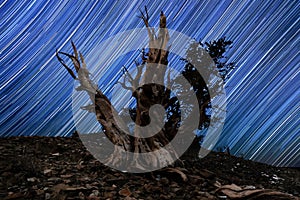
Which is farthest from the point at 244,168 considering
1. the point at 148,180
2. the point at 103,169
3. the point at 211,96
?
the point at 103,169

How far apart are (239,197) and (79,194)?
3.92m

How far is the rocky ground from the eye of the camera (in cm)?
623

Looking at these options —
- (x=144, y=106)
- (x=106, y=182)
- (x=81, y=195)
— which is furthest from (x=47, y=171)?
(x=144, y=106)

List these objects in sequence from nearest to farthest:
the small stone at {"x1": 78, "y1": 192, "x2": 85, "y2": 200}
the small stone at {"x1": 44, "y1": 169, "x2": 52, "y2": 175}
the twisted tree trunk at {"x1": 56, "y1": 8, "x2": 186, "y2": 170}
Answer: the small stone at {"x1": 78, "y1": 192, "x2": 85, "y2": 200}
the small stone at {"x1": 44, "y1": 169, "x2": 52, "y2": 175}
the twisted tree trunk at {"x1": 56, "y1": 8, "x2": 186, "y2": 170}

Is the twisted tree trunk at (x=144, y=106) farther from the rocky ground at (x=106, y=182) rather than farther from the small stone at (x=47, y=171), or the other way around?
the small stone at (x=47, y=171)

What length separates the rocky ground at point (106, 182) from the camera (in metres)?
6.23

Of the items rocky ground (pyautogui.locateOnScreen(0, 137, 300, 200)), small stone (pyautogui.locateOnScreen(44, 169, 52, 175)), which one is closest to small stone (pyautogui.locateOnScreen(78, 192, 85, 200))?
rocky ground (pyautogui.locateOnScreen(0, 137, 300, 200))

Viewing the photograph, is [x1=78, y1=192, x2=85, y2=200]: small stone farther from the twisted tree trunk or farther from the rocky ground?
the twisted tree trunk

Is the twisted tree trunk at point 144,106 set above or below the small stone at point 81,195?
above

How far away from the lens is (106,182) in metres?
7.00

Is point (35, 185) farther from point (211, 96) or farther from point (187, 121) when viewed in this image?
point (211, 96)

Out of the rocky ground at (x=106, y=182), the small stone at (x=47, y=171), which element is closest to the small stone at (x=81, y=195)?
the rocky ground at (x=106, y=182)

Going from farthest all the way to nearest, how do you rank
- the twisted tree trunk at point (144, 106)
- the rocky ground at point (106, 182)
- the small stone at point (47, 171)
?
the twisted tree trunk at point (144, 106) < the small stone at point (47, 171) < the rocky ground at point (106, 182)

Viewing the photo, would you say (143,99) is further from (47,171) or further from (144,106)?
(47,171)
